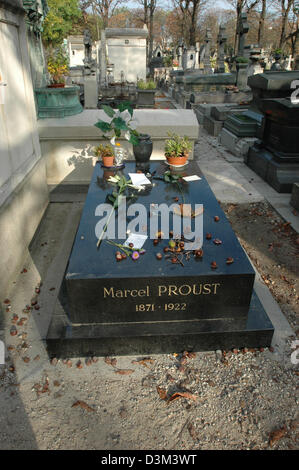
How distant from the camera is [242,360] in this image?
10.1 feet

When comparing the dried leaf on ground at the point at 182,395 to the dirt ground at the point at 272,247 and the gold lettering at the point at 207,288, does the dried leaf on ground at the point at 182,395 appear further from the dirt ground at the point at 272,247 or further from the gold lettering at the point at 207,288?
the dirt ground at the point at 272,247

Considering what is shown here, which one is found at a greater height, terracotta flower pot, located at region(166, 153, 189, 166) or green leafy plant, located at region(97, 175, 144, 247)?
terracotta flower pot, located at region(166, 153, 189, 166)

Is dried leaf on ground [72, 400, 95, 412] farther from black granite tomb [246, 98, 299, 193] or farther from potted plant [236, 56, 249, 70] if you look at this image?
potted plant [236, 56, 249, 70]

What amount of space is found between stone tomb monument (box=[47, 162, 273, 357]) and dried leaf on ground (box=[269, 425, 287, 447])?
0.78 metres

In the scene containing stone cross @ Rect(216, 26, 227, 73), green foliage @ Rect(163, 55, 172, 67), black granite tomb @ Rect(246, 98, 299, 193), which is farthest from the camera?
green foliage @ Rect(163, 55, 172, 67)

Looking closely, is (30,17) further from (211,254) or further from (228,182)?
(211,254)

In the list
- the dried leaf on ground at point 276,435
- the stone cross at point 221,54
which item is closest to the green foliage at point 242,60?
the stone cross at point 221,54

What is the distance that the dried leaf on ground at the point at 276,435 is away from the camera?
2436mm

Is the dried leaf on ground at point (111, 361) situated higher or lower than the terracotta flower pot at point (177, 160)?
lower

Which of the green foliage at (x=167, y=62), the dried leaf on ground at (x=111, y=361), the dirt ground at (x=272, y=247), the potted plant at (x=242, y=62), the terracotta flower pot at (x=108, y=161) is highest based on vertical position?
the green foliage at (x=167, y=62)

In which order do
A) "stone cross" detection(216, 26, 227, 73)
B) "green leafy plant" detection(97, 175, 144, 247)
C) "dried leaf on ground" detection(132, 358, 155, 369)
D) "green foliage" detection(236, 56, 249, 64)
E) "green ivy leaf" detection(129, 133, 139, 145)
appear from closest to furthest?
"dried leaf on ground" detection(132, 358, 155, 369) < "green leafy plant" detection(97, 175, 144, 247) < "green ivy leaf" detection(129, 133, 139, 145) < "green foliage" detection(236, 56, 249, 64) < "stone cross" detection(216, 26, 227, 73)

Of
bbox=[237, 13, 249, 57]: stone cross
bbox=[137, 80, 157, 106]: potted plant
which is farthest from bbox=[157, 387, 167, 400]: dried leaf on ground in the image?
bbox=[237, 13, 249, 57]: stone cross

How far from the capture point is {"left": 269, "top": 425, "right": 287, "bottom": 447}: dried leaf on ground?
2436mm

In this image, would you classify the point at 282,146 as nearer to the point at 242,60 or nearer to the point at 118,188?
the point at 118,188
